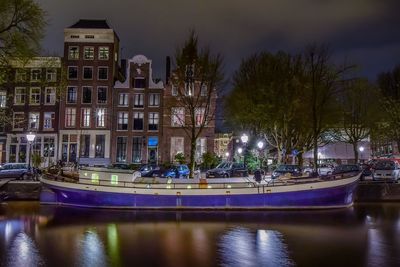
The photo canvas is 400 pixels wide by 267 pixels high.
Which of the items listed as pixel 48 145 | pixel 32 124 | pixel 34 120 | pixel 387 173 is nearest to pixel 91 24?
pixel 34 120

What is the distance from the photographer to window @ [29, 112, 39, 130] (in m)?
65.0

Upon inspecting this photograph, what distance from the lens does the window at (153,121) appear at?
2603 inches

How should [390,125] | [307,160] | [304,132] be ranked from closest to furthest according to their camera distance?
[304,132] < [390,125] < [307,160]

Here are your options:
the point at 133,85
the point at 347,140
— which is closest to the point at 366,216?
the point at 347,140

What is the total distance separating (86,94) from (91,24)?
11.4 metres

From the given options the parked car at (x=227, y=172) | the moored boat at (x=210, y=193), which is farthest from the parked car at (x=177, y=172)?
the moored boat at (x=210, y=193)

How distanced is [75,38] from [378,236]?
55.7m

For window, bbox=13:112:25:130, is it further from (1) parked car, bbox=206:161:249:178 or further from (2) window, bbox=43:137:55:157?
(1) parked car, bbox=206:161:249:178

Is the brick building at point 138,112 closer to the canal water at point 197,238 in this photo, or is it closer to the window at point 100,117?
the window at point 100,117

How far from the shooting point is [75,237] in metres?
22.8

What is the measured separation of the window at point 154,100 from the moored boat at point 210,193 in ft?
108

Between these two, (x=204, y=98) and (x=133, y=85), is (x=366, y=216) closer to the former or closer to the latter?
(x=204, y=98)

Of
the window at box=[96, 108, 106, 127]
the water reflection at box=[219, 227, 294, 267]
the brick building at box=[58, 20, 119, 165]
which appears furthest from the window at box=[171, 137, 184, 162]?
the water reflection at box=[219, 227, 294, 267]

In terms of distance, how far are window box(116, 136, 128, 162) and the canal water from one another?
32210mm
